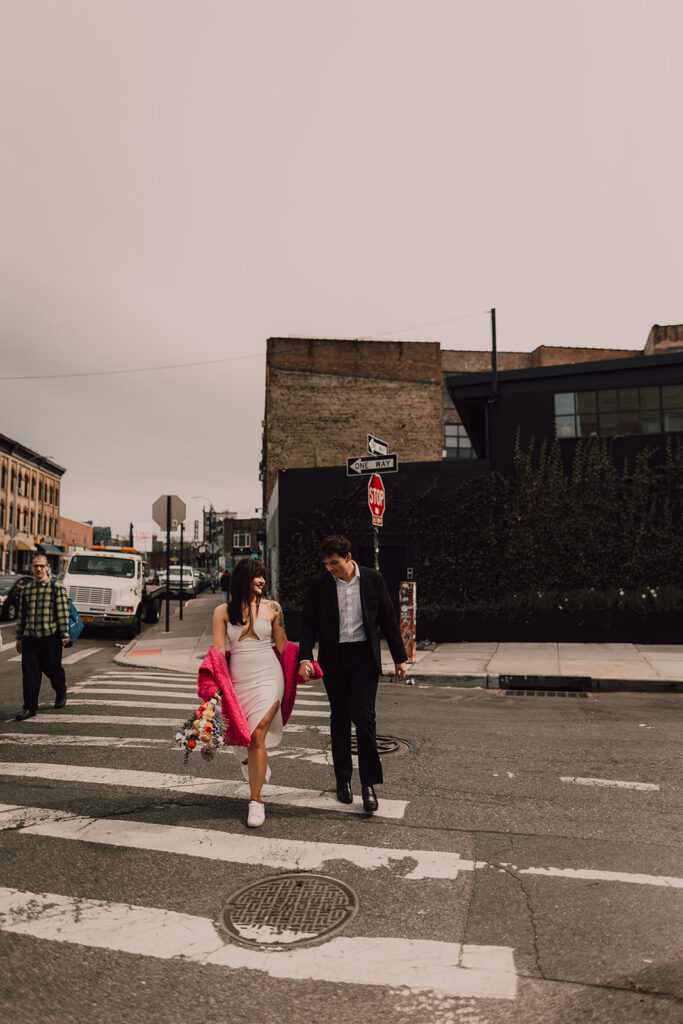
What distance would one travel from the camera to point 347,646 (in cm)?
527

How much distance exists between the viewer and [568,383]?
17.9 meters

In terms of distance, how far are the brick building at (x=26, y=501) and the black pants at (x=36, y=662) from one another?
170ft

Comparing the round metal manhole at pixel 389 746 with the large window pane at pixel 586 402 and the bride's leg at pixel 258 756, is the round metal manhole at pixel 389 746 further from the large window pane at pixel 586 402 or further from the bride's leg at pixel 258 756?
the large window pane at pixel 586 402

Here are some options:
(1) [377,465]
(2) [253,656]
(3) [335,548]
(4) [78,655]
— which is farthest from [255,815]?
(4) [78,655]

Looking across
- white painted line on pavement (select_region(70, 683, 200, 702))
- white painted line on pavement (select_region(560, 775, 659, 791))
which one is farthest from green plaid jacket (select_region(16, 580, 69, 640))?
white painted line on pavement (select_region(560, 775, 659, 791))

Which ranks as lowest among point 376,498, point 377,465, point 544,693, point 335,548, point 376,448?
point 544,693

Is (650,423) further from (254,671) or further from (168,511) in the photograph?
(254,671)

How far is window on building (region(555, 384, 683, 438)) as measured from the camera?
17.2 metres

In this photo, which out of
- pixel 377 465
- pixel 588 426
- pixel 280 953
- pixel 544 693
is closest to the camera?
pixel 280 953

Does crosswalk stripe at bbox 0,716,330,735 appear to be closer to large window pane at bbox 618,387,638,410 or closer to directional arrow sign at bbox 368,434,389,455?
directional arrow sign at bbox 368,434,389,455

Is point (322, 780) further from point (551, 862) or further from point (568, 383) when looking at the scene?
point (568, 383)

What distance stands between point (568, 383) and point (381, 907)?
52.9 ft

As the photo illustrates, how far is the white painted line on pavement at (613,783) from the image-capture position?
5605mm

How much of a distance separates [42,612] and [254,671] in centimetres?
480
